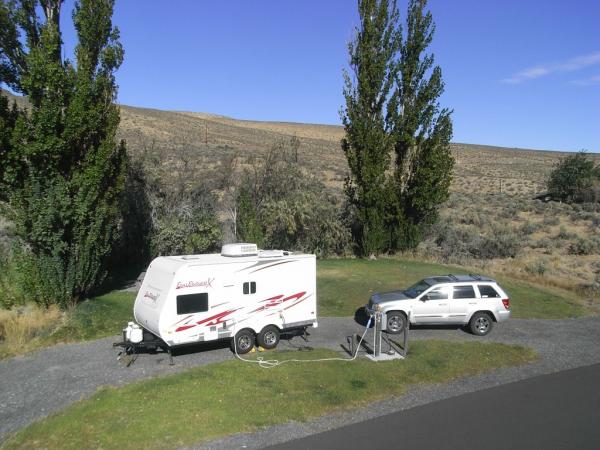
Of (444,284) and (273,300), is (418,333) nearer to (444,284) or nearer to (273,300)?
(444,284)

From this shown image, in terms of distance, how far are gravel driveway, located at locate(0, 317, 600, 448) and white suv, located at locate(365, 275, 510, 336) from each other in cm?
50

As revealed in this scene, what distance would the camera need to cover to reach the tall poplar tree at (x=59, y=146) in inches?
628

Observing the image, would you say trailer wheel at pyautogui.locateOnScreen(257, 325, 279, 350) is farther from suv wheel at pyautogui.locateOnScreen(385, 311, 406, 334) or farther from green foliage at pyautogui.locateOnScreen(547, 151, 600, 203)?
green foliage at pyautogui.locateOnScreen(547, 151, 600, 203)

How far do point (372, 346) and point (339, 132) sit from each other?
107 metres

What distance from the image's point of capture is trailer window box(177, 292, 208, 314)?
12.7m

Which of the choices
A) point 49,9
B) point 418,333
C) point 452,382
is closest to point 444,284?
point 418,333

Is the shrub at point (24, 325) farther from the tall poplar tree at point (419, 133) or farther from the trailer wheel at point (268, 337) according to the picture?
the tall poplar tree at point (419, 133)

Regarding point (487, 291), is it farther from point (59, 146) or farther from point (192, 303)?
point (59, 146)

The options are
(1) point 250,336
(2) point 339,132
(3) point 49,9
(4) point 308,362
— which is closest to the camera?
(4) point 308,362

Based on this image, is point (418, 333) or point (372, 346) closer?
point (372, 346)

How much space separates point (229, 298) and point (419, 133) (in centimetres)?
1951

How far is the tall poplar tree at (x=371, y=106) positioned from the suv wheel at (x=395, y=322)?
13.7 meters

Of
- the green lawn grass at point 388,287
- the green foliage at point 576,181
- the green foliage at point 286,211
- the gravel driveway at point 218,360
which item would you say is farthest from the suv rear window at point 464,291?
the green foliage at point 576,181

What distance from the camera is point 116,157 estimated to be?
18.9 metres
